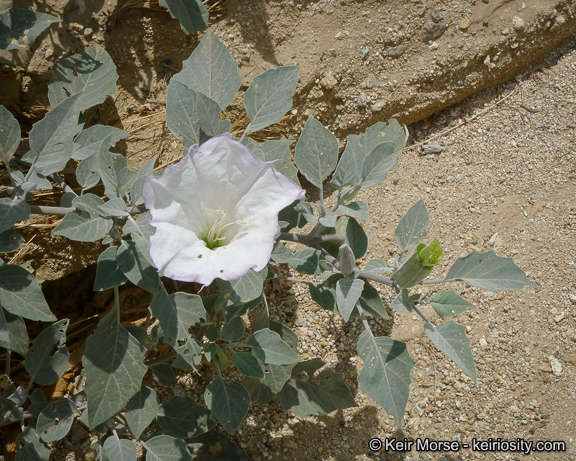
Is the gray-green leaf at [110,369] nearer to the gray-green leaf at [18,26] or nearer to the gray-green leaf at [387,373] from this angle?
the gray-green leaf at [387,373]

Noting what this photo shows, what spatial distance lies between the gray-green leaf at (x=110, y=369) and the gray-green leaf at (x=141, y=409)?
0.52 feet

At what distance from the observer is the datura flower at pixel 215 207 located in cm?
161

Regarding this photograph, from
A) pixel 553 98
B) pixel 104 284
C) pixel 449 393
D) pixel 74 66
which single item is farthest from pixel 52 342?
pixel 553 98

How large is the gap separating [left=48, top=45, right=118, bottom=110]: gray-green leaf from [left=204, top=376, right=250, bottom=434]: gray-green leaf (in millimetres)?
1479

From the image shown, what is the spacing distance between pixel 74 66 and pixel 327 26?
1.59 meters

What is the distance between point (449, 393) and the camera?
289 centimetres

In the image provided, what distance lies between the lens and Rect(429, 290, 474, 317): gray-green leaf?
7.11 ft

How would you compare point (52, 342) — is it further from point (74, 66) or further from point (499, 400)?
point (499, 400)

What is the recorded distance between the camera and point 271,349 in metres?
2.15

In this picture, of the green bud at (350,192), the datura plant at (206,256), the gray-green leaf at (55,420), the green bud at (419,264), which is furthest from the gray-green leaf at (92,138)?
the green bud at (419,264)

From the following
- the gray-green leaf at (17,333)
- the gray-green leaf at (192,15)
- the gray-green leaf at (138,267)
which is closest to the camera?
the gray-green leaf at (138,267)

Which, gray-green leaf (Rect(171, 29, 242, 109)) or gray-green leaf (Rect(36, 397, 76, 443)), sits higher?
gray-green leaf (Rect(171, 29, 242, 109))

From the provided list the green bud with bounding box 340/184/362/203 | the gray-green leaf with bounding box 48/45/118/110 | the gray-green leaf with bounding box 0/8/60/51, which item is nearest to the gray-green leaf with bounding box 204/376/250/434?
the green bud with bounding box 340/184/362/203

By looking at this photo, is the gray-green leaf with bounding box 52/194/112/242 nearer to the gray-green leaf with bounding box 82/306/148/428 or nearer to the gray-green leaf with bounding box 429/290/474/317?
the gray-green leaf with bounding box 82/306/148/428
